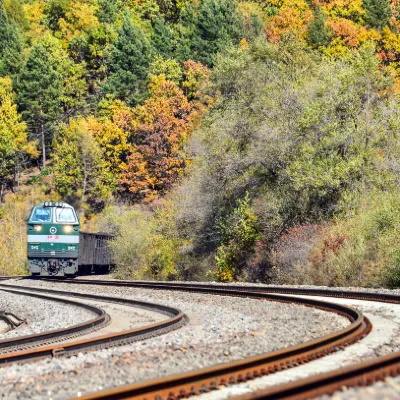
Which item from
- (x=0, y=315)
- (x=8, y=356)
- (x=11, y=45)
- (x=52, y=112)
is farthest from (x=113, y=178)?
(x=8, y=356)

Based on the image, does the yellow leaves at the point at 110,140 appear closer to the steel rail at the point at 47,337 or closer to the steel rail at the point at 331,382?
the steel rail at the point at 47,337

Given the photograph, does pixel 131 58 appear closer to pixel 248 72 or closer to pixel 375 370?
pixel 248 72

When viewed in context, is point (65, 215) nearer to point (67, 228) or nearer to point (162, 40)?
point (67, 228)

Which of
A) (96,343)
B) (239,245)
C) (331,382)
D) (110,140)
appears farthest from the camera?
(110,140)

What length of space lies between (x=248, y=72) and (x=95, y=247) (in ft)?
46.6

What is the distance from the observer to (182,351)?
1014 cm

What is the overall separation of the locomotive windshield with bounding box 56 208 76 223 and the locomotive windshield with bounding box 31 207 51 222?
40 centimetres

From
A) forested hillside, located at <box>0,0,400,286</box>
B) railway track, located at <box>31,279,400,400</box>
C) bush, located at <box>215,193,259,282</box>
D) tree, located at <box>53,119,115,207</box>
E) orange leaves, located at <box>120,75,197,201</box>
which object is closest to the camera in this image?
railway track, located at <box>31,279,400,400</box>

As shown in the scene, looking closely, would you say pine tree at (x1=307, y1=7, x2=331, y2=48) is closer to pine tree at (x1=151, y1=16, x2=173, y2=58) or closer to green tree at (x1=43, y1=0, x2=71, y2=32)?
pine tree at (x1=151, y1=16, x2=173, y2=58)

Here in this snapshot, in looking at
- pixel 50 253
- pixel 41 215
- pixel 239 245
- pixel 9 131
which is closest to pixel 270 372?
pixel 239 245

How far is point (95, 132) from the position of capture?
7575 cm

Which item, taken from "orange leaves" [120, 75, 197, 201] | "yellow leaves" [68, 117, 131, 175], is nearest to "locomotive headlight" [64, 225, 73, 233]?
"orange leaves" [120, 75, 197, 201]

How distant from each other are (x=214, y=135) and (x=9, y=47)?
62.6 metres

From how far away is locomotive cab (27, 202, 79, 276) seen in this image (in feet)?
109
